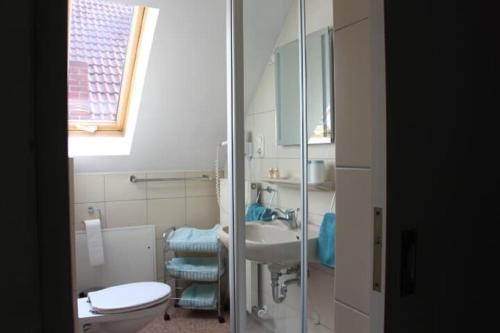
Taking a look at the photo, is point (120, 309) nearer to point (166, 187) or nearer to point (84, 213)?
point (84, 213)

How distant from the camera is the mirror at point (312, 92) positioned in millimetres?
1891

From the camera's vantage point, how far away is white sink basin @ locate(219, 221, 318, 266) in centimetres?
173

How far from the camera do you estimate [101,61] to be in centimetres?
274

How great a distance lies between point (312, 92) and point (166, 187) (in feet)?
5.66

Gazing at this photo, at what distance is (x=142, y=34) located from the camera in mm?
2537

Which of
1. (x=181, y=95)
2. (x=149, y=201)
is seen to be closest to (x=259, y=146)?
(x=181, y=95)

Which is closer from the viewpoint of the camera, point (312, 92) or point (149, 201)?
point (312, 92)

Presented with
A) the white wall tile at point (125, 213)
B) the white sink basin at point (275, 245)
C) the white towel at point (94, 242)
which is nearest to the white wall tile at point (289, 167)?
the white sink basin at point (275, 245)

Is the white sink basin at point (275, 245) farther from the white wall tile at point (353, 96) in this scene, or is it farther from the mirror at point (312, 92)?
the white wall tile at point (353, 96)

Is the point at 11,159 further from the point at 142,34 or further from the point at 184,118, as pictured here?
the point at 184,118

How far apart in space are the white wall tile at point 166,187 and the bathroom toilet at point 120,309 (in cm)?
102

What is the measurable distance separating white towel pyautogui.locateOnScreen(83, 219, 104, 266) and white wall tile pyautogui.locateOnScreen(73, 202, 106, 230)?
3.0 inches
